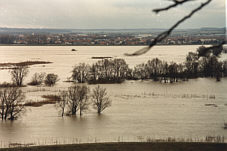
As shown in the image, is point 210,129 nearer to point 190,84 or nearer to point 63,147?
point 63,147

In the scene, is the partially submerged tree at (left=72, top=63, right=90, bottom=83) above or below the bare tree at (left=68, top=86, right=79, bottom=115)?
Answer: above

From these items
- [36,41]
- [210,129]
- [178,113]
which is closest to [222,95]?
[178,113]

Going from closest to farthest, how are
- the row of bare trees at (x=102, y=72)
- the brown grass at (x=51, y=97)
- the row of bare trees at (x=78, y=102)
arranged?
1. the row of bare trees at (x=78, y=102)
2. the brown grass at (x=51, y=97)
3. the row of bare trees at (x=102, y=72)

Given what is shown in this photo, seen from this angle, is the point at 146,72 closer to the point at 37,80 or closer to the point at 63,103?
the point at 37,80

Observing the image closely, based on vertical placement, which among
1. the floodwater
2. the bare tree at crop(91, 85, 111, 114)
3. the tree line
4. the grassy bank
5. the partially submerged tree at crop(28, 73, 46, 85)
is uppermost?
the tree line

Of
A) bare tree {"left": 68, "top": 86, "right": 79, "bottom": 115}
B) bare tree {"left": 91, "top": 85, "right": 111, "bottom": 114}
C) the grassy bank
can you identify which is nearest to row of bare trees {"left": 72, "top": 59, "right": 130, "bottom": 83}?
bare tree {"left": 91, "top": 85, "right": 111, "bottom": 114}

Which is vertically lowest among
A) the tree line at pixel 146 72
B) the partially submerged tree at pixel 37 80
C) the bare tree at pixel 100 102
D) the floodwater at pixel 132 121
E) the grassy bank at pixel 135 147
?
the grassy bank at pixel 135 147

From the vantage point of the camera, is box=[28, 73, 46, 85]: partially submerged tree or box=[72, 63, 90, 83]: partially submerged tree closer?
box=[28, 73, 46, 85]: partially submerged tree

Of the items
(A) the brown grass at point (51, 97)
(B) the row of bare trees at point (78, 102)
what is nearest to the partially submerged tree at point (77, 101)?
(B) the row of bare trees at point (78, 102)

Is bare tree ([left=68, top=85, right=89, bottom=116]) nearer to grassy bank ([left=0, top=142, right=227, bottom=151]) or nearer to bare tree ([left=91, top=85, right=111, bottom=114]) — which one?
bare tree ([left=91, top=85, right=111, bottom=114])

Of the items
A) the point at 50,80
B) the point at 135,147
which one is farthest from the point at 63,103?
the point at 50,80

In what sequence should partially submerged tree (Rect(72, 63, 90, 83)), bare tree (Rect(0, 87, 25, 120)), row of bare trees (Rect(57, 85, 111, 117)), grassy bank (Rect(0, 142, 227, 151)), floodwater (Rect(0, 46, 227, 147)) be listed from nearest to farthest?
grassy bank (Rect(0, 142, 227, 151))
floodwater (Rect(0, 46, 227, 147))
bare tree (Rect(0, 87, 25, 120))
row of bare trees (Rect(57, 85, 111, 117))
partially submerged tree (Rect(72, 63, 90, 83))

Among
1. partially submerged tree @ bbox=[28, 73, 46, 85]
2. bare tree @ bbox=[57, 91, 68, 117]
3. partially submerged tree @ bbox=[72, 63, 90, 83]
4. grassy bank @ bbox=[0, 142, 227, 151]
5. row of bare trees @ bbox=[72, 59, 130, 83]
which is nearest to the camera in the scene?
grassy bank @ bbox=[0, 142, 227, 151]

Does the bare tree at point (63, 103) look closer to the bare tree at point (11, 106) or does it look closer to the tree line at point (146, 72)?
the bare tree at point (11, 106)
